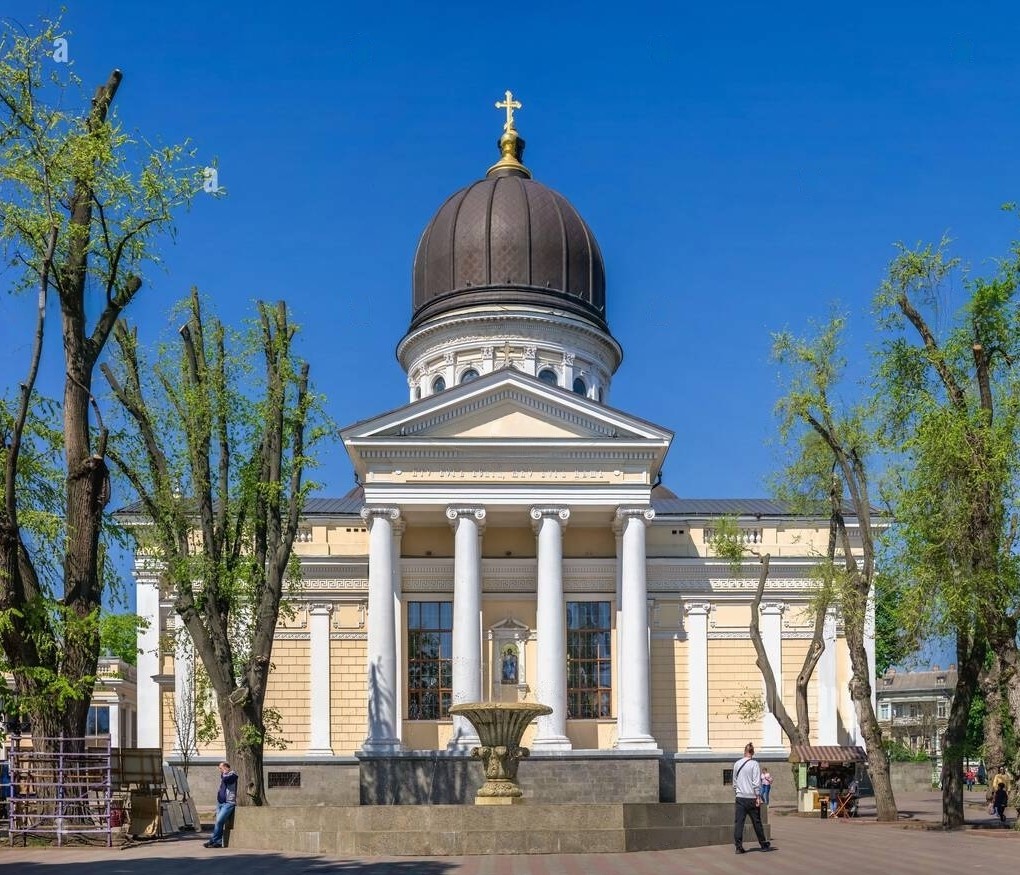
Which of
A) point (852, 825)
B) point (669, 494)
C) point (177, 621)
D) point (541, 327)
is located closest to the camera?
point (852, 825)

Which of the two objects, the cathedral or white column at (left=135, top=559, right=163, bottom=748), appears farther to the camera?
white column at (left=135, top=559, right=163, bottom=748)

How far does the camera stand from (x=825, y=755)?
3350cm

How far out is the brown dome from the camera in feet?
162

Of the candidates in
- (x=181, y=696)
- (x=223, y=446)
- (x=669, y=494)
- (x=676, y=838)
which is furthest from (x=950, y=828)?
(x=669, y=494)

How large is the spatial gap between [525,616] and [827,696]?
31.8ft

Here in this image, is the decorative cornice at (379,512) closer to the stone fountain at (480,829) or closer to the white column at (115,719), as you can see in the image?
the stone fountain at (480,829)

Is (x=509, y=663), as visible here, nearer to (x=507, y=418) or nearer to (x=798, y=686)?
(x=507, y=418)

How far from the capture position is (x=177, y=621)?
42.4 meters

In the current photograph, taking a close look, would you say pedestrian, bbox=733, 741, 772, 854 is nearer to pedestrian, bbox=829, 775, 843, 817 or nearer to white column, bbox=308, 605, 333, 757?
pedestrian, bbox=829, 775, 843, 817

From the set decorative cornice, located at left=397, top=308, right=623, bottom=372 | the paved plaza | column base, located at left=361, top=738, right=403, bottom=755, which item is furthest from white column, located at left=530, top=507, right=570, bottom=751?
the paved plaza

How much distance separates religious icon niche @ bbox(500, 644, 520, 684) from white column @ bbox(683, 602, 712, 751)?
539 cm

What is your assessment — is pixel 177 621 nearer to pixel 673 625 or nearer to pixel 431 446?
pixel 431 446

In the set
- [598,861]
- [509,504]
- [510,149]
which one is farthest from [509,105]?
[598,861]

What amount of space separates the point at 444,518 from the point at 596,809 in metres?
21.2
